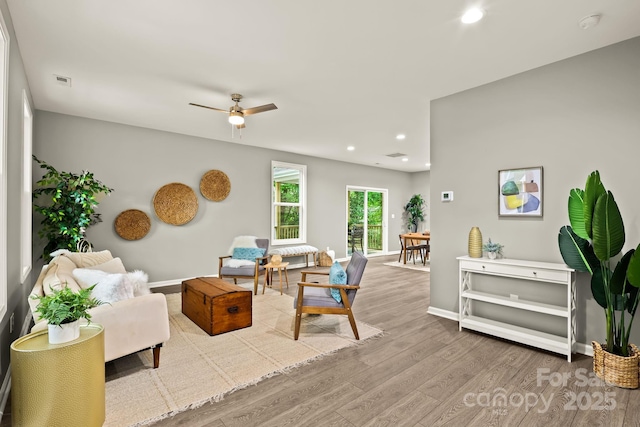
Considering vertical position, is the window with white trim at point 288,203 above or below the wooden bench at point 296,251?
above

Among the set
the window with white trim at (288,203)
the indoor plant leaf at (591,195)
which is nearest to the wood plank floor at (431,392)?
the indoor plant leaf at (591,195)

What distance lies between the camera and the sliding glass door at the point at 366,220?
8883mm

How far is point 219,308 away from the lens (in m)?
3.30

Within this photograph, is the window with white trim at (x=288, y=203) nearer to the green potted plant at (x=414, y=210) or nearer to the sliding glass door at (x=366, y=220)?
the sliding glass door at (x=366, y=220)

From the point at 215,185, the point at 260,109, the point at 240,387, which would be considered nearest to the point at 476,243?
the point at 240,387

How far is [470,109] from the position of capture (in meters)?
3.65

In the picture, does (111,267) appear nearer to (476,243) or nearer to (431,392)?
(431,392)

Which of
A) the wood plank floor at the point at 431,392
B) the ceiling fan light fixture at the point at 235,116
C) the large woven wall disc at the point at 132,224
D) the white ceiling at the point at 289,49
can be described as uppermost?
the white ceiling at the point at 289,49

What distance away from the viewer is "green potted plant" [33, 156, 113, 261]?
13.1 feet

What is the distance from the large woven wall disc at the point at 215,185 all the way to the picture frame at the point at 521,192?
4.66 metres

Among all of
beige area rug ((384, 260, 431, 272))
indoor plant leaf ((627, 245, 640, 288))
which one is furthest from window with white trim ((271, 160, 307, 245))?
indoor plant leaf ((627, 245, 640, 288))

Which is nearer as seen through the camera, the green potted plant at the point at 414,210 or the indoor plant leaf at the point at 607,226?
the indoor plant leaf at the point at 607,226

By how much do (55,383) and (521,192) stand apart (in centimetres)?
398

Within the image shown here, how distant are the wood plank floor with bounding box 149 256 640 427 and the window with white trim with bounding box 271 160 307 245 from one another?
4360mm
